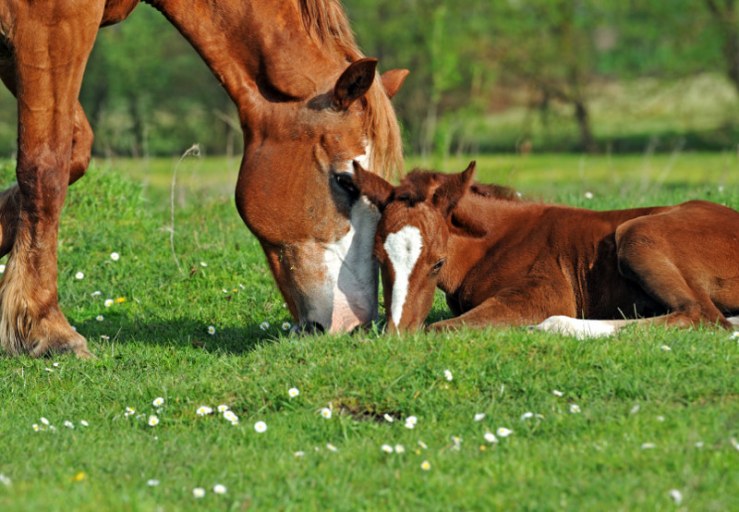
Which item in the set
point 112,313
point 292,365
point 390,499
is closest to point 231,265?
point 112,313

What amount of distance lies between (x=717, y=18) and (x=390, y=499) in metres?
28.0

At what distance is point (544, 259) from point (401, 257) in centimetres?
130

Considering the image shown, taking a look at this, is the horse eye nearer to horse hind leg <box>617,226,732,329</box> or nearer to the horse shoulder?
horse hind leg <box>617,226,732,329</box>

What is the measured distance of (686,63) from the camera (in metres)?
29.4

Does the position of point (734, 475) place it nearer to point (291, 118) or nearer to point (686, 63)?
point (291, 118)

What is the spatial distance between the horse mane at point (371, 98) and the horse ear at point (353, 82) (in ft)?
0.38

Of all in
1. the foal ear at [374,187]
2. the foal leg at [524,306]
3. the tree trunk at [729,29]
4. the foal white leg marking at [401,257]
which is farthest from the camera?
the tree trunk at [729,29]

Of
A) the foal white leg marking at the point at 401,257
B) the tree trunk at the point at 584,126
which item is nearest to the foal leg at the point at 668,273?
the foal white leg marking at the point at 401,257

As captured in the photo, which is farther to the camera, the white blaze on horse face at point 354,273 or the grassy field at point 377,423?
the white blaze on horse face at point 354,273

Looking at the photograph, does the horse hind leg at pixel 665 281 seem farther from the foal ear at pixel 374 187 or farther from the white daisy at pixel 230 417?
the white daisy at pixel 230 417

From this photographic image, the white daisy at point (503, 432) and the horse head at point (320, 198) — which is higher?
the horse head at point (320, 198)

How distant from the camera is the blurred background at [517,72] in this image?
30.2m

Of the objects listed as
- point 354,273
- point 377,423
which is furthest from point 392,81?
point 377,423

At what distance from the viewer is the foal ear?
18.3ft
